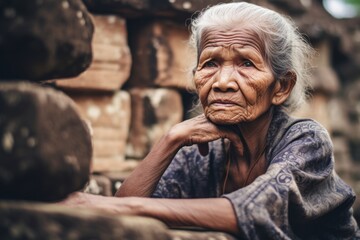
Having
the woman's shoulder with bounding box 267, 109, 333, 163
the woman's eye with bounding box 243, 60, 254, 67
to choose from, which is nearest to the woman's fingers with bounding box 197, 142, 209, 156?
the woman's shoulder with bounding box 267, 109, 333, 163

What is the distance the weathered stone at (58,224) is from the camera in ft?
6.26

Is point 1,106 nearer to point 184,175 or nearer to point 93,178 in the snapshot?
Answer: point 184,175

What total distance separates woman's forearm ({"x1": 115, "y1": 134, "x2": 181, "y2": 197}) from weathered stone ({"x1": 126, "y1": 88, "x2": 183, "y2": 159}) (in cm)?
179

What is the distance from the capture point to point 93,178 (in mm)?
4480

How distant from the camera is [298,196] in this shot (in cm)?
283

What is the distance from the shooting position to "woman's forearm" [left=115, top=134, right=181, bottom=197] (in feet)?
10.8

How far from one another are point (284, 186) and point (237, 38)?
789 mm

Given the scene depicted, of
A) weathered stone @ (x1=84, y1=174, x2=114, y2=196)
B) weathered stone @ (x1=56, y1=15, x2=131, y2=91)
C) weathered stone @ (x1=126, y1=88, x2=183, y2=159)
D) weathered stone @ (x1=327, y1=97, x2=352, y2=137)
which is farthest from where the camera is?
weathered stone @ (x1=327, y1=97, x2=352, y2=137)

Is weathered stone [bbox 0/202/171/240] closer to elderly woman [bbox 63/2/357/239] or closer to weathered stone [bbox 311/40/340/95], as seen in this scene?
elderly woman [bbox 63/2/357/239]

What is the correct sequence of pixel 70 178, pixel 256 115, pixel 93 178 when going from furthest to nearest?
pixel 93 178 < pixel 256 115 < pixel 70 178

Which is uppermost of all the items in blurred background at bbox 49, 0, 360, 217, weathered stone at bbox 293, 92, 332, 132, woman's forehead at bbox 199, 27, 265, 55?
woman's forehead at bbox 199, 27, 265, 55

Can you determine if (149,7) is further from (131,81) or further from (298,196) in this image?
(298,196)

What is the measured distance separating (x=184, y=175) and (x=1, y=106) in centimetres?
169

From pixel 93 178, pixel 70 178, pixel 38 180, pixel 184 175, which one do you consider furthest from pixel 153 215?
pixel 93 178
